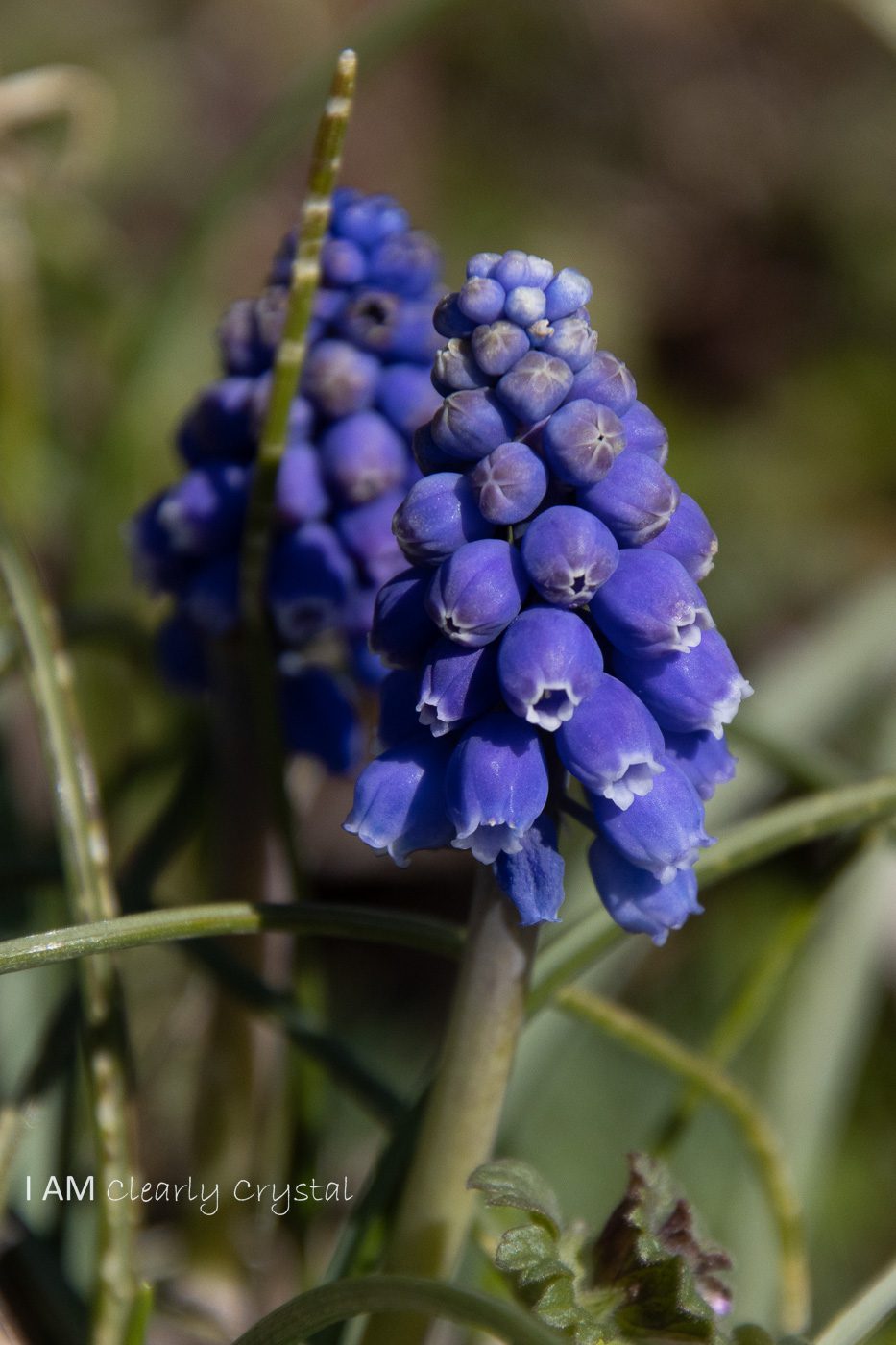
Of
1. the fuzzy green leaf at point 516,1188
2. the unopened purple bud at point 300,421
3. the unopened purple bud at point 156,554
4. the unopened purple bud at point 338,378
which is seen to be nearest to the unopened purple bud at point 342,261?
the unopened purple bud at point 338,378

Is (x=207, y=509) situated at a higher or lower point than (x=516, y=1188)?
higher

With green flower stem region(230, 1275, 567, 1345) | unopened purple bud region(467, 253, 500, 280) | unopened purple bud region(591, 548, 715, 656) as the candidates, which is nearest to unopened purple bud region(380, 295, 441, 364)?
unopened purple bud region(467, 253, 500, 280)

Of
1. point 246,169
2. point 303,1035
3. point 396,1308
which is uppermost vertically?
point 246,169

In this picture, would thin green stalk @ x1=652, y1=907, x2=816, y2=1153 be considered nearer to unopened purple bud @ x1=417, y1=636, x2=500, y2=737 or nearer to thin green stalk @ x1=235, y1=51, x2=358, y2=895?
thin green stalk @ x1=235, y1=51, x2=358, y2=895

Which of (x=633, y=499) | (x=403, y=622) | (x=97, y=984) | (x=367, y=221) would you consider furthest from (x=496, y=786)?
(x=367, y=221)

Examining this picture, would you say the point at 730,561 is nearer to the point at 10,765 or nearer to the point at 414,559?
the point at 10,765

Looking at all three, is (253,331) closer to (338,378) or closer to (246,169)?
(338,378)
